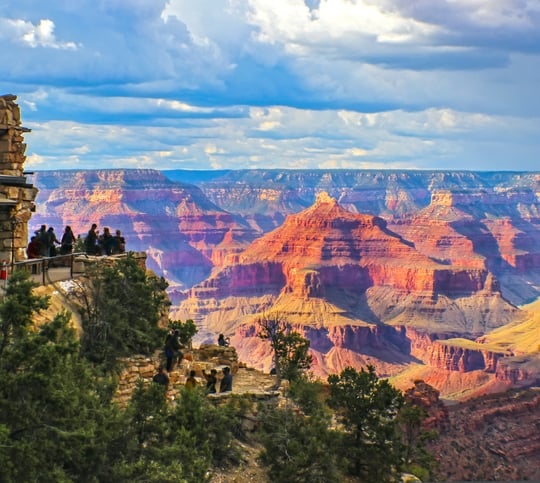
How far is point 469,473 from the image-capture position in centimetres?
5659

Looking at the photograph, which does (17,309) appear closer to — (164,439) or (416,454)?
(164,439)

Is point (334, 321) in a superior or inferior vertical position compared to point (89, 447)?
inferior

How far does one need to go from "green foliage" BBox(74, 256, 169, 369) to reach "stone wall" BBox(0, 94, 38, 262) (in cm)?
193

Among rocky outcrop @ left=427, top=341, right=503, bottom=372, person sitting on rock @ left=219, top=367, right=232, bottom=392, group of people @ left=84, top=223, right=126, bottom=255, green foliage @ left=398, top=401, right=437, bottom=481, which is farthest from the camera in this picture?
rocky outcrop @ left=427, top=341, right=503, bottom=372

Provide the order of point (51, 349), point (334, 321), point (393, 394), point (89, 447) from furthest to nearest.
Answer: point (334, 321) → point (393, 394) → point (89, 447) → point (51, 349)

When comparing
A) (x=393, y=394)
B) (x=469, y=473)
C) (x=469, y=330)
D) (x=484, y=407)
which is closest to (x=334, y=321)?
(x=469, y=330)

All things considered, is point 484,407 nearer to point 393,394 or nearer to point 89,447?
point 393,394

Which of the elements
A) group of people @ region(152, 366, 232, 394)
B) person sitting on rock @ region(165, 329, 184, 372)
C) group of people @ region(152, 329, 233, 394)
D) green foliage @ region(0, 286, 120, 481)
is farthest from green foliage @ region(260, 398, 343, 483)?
green foliage @ region(0, 286, 120, 481)

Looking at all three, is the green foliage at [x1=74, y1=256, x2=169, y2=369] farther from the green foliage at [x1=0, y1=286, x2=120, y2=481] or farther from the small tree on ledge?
the green foliage at [x1=0, y1=286, x2=120, y2=481]

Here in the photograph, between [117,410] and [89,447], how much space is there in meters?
1.64

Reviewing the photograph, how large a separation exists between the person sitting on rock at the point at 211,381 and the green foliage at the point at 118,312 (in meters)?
2.33

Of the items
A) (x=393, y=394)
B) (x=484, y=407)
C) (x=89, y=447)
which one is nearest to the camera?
(x=89, y=447)

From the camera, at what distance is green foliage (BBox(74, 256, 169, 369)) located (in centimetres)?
2342

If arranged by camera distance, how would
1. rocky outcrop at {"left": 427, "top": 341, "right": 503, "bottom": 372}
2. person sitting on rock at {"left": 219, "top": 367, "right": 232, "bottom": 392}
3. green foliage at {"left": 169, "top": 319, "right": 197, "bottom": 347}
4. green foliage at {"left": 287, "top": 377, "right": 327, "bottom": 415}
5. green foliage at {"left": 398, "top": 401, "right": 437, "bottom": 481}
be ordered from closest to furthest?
green foliage at {"left": 287, "top": 377, "right": 327, "bottom": 415} → person sitting on rock at {"left": 219, "top": 367, "right": 232, "bottom": 392} → green foliage at {"left": 398, "top": 401, "right": 437, "bottom": 481} → green foliage at {"left": 169, "top": 319, "right": 197, "bottom": 347} → rocky outcrop at {"left": 427, "top": 341, "right": 503, "bottom": 372}
